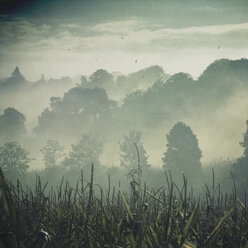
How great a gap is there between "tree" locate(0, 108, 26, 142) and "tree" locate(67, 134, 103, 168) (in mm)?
36190

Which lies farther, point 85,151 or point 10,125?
point 10,125

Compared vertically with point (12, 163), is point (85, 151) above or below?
above

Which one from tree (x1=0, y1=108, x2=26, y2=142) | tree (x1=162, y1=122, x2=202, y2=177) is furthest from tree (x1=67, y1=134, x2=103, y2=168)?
tree (x1=0, y1=108, x2=26, y2=142)

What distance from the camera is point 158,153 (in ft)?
258

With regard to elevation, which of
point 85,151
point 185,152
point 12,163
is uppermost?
point 185,152

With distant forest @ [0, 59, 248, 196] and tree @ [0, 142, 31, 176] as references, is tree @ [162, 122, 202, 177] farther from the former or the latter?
tree @ [0, 142, 31, 176]

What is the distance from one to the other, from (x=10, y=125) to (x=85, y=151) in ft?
128

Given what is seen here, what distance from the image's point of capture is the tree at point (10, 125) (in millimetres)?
82400

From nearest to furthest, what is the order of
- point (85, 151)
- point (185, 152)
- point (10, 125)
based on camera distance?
point (185, 152) → point (85, 151) → point (10, 125)

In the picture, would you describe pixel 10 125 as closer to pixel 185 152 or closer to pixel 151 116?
pixel 151 116

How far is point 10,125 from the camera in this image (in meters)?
83.8

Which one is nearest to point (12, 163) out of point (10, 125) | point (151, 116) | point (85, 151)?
point (85, 151)

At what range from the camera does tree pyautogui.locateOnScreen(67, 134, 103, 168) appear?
2182 inches

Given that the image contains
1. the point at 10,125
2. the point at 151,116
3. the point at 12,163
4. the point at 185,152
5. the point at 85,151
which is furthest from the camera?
the point at 151,116
